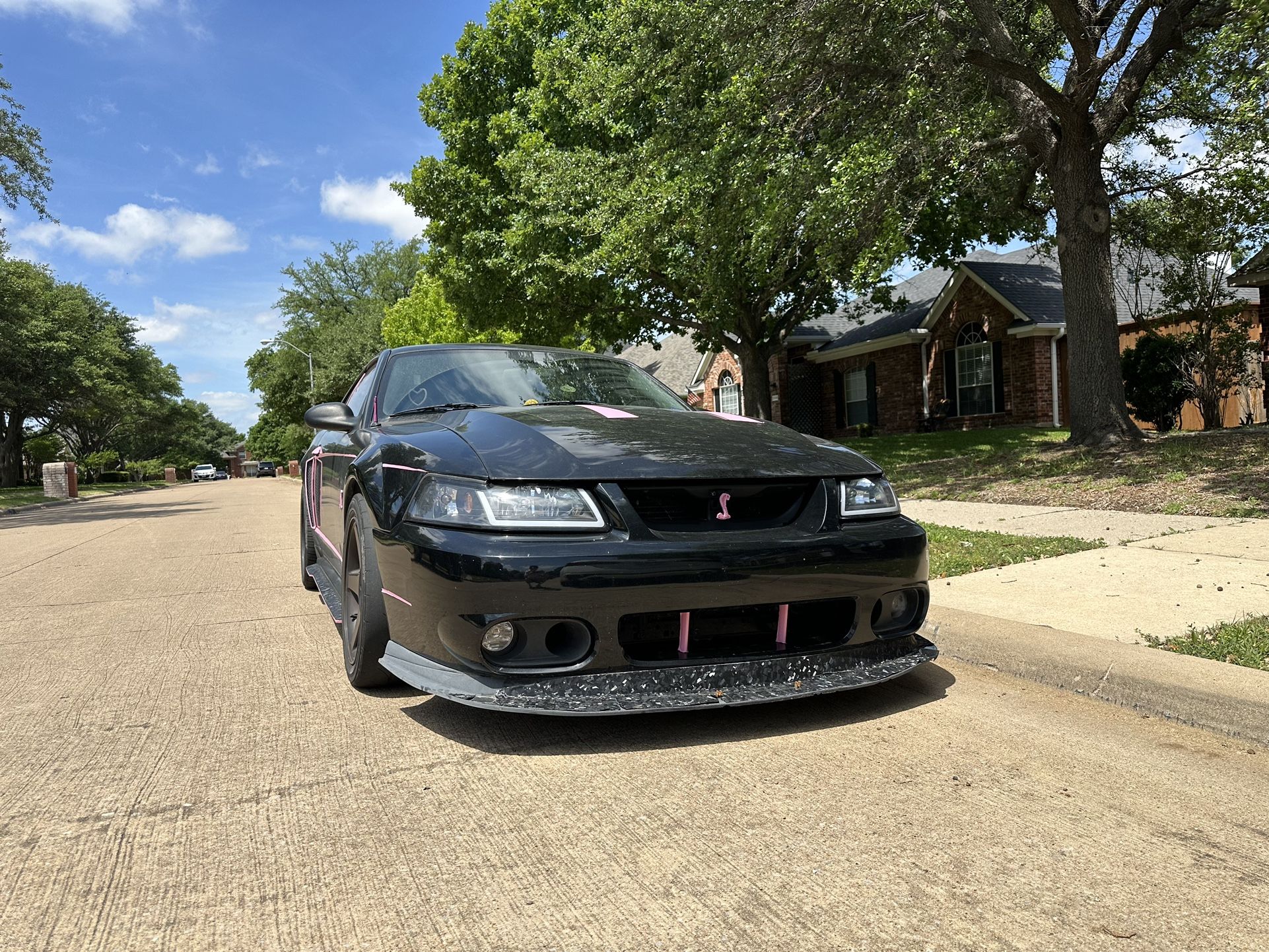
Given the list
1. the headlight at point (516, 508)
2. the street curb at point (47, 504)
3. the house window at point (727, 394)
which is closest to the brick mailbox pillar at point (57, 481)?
the street curb at point (47, 504)

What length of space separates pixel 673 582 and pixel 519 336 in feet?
71.8

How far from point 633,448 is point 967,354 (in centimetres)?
2262

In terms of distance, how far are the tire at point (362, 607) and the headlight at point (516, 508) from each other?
0.56 m

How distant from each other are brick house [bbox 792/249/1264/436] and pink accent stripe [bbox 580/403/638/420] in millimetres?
17209

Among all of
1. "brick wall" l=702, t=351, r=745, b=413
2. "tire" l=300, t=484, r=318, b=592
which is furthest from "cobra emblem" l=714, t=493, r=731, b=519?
"brick wall" l=702, t=351, r=745, b=413

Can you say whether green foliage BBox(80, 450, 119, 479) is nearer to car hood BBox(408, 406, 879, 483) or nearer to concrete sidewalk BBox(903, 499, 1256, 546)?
concrete sidewalk BBox(903, 499, 1256, 546)

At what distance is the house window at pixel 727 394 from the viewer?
32.0 metres

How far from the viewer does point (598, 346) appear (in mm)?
26734

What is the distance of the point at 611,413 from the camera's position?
4016 millimetres

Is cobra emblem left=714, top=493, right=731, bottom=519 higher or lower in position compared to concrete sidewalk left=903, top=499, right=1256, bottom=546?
higher

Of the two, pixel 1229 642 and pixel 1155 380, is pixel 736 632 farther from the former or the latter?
pixel 1155 380

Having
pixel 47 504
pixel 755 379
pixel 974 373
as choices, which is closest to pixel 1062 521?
pixel 755 379

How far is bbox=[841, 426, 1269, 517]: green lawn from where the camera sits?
802 cm

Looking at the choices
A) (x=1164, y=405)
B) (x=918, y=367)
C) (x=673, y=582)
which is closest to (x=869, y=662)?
(x=673, y=582)
